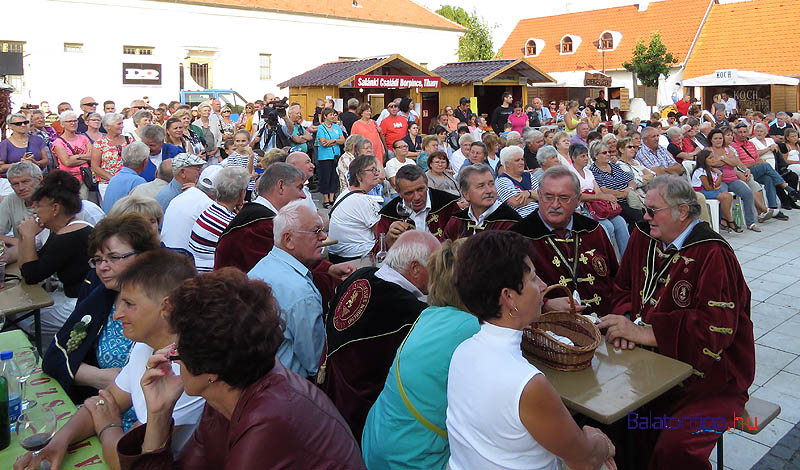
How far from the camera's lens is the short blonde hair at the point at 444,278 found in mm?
2654

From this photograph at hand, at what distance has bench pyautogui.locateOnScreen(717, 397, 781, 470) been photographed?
10.8 ft

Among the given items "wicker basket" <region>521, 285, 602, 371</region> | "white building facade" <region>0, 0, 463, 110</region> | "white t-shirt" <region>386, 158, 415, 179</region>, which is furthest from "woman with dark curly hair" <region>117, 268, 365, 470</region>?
"white building facade" <region>0, 0, 463, 110</region>

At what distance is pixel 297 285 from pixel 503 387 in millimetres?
1539

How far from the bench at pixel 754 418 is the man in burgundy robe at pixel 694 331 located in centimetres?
6

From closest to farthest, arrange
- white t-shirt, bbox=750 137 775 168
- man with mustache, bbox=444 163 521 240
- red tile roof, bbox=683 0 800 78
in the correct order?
man with mustache, bbox=444 163 521 240
white t-shirt, bbox=750 137 775 168
red tile roof, bbox=683 0 800 78

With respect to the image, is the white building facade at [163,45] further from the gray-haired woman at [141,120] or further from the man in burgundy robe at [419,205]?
the man in burgundy robe at [419,205]

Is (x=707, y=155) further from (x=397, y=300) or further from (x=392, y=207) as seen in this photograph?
(x=397, y=300)

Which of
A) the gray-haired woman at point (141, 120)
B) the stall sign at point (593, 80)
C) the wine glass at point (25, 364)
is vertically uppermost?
the stall sign at point (593, 80)

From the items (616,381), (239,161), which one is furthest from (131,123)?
(616,381)

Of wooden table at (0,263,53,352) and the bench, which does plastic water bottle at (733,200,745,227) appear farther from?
wooden table at (0,263,53,352)

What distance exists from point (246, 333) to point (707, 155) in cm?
992

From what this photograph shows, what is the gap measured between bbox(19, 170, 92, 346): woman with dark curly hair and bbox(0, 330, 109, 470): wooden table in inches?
39.2

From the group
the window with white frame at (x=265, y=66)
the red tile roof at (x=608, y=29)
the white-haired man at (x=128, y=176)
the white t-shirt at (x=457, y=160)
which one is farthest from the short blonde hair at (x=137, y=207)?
the red tile roof at (x=608, y=29)

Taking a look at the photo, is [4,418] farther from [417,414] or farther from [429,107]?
[429,107]
